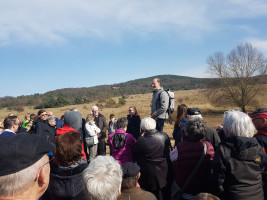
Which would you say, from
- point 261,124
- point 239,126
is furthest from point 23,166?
point 261,124

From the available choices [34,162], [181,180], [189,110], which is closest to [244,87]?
[189,110]

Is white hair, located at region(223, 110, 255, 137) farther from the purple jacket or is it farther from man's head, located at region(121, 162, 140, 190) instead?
the purple jacket

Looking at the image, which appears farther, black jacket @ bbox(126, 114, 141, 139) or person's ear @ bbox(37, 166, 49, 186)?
black jacket @ bbox(126, 114, 141, 139)

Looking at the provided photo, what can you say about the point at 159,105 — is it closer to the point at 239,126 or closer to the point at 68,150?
the point at 239,126

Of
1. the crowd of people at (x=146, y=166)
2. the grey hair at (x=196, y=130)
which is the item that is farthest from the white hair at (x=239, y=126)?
the grey hair at (x=196, y=130)

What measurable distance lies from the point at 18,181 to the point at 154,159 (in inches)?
90.4

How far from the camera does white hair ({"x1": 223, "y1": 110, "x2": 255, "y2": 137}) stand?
2.11 meters

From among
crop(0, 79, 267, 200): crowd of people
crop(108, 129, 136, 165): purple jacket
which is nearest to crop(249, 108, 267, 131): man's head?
crop(0, 79, 267, 200): crowd of people

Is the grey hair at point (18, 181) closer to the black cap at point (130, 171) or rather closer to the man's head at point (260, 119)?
the black cap at point (130, 171)

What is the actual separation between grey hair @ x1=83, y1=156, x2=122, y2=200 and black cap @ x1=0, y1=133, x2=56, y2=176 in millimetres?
515

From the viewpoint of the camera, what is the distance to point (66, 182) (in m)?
2.16

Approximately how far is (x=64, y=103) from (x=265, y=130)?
47921 mm

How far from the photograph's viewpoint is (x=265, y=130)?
2.55 metres

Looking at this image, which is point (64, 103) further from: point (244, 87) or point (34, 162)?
point (34, 162)
